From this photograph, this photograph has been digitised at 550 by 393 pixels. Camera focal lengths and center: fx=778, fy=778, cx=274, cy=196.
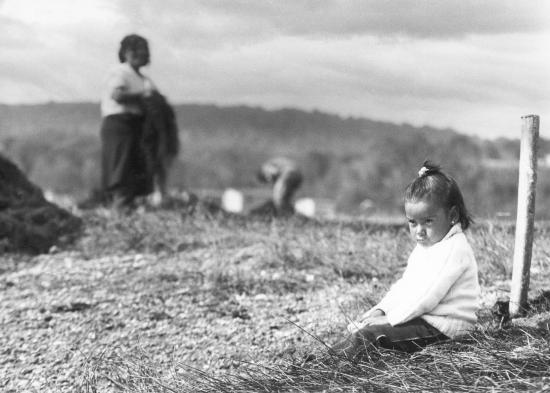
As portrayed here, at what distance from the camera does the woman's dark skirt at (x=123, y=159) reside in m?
10.2

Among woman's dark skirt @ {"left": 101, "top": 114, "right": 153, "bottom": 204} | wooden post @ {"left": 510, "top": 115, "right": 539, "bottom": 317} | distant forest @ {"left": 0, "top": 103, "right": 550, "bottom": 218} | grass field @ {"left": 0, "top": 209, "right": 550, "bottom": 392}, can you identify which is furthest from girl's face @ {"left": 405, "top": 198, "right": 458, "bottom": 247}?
distant forest @ {"left": 0, "top": 103, "right": 550, "bottom": 218}

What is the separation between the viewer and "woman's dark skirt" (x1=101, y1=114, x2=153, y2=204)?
33.3 ft

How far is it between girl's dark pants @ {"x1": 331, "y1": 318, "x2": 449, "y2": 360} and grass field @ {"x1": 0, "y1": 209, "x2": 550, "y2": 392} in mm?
79

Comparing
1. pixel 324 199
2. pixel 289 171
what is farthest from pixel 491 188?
pixel 289 171

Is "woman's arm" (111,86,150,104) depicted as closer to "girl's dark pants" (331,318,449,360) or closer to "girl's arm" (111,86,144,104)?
"girl's arm" (111,86,144,104)

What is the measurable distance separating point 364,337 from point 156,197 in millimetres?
6930

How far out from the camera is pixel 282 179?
1564 centimetres

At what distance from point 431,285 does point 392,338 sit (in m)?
0.31

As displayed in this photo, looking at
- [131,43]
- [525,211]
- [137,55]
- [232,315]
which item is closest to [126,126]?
[137,55]

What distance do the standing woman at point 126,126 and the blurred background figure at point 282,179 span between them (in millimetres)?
4368

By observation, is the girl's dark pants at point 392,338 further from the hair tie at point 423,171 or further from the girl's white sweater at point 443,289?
the hair tie at point 423,171

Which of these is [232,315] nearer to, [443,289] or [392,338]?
[392,338]

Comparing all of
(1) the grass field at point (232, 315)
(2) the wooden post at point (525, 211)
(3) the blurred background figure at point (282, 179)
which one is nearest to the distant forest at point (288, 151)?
(3) the blurred background figure at point (282, 179)

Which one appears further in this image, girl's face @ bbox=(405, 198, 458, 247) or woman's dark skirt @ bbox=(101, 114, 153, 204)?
woman's dark skirt @ bbox=(101, 114, 153, 204)
